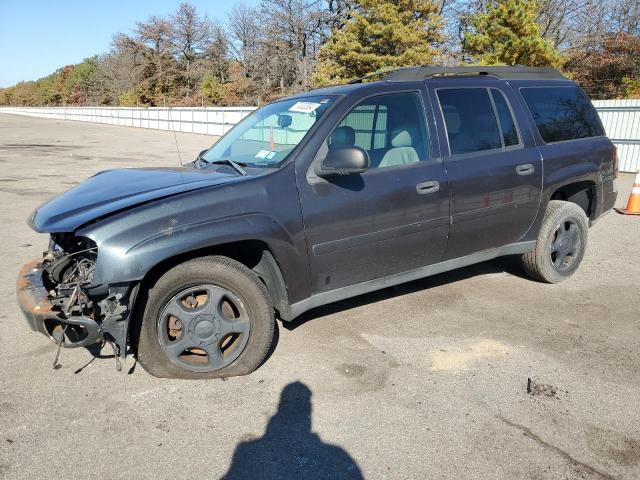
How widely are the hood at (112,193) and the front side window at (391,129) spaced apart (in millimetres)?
1054

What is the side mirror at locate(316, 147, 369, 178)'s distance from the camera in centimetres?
322

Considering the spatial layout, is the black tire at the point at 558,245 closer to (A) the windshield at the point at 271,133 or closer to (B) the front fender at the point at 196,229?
(A) the windshield at the point at 271,133

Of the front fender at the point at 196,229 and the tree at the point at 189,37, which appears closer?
the front fender at the point at 196,229

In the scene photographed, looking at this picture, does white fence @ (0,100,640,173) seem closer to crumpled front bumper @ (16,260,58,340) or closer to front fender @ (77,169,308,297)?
crumpled front bumper @ (16,260,58,340)

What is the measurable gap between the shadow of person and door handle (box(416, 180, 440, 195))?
71.2 inches

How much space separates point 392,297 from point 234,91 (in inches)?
1696

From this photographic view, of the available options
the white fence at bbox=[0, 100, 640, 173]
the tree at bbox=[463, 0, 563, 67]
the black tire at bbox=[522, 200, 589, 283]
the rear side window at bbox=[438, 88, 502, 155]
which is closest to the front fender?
the rear side window at bbox=[438, 88, 502, 155]

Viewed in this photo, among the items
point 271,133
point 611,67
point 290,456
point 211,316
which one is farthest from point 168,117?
point 290,456

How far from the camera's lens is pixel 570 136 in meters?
4.88

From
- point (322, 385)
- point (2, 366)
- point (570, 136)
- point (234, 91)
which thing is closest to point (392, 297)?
point (322, 385)

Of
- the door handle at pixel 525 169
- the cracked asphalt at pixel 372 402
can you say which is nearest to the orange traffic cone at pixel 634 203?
the cracked asphalt at pixel 372 402

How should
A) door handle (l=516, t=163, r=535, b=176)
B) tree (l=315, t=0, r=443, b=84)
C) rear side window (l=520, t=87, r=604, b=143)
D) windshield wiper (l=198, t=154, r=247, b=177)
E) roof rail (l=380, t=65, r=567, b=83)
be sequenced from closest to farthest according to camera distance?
windshield wiper (l=198, t=154, r=247, b=177), roof rail (l=380, t=65, r=567, b=83), door handle (l=516, t=163, r=535, b=176), rear side window (l=520, t=87, r=604, b=143), tree (l=315, t=0, r=443, b=84)

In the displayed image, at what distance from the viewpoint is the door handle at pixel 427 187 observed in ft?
12.3

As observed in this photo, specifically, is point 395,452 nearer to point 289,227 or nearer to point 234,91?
point 289,227
